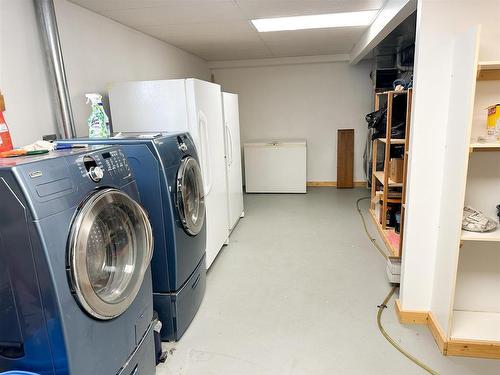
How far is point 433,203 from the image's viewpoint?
2.17m

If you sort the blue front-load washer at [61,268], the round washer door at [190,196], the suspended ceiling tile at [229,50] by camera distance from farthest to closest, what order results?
the suspended ceiling tile at [229,50] → the round washer door at [190,196] → the blue front-load washer at [61,268]

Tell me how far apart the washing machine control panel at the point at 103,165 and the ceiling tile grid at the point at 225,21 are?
149cm

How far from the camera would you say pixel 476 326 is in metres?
2.11

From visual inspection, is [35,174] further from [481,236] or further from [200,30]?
[200,30]

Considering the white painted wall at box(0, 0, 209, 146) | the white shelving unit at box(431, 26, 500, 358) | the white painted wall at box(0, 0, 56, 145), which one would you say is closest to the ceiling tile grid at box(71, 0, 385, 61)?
the white painted wall at box(0, 0, 209, 146)

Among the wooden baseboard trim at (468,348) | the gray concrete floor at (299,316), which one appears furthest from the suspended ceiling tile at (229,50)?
the wooden baseboard trim at (468,348)

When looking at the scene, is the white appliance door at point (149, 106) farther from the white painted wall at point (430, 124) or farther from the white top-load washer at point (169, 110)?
the white painted wall at point (430, 124)

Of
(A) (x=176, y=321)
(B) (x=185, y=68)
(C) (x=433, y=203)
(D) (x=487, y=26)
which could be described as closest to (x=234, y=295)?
(A) (x=176, y=321)

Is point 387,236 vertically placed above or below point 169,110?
below

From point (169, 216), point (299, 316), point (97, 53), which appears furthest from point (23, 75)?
point (299, 316)

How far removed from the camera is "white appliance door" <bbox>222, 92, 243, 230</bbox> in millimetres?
3914

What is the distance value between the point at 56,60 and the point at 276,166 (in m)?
4.10

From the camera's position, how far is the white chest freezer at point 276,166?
586 centimetres

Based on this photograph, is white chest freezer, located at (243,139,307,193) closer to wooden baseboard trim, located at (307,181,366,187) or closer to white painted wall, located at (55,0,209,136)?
wooden baseboard trim, located at (307,181,366,187)
